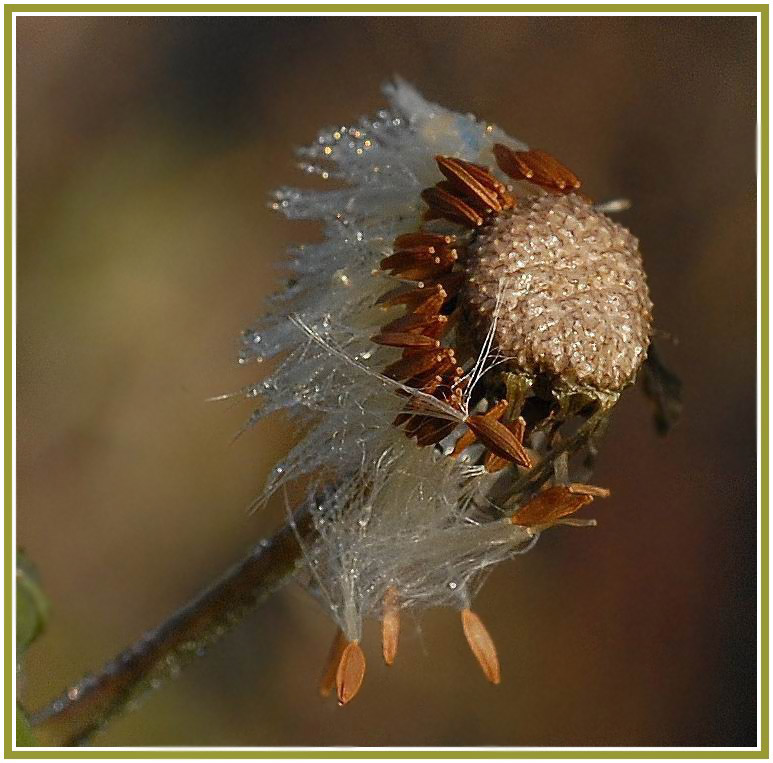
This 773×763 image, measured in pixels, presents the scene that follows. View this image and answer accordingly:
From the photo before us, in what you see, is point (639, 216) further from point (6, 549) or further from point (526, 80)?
point (6, 549)

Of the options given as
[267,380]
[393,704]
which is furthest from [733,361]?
[267,380]

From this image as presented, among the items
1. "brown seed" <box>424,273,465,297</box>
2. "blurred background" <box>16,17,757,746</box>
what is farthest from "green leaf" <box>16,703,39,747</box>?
"blurred background" <box>16,17,757,746</box>

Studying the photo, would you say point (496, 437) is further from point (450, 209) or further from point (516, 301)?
point (450, 209)

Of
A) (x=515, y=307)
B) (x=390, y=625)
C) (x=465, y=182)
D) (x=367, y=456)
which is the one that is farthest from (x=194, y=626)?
(x=465, y=182)

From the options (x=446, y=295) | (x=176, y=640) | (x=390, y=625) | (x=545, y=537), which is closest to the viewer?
(x=446, y=295)

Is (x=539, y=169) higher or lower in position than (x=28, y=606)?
higher

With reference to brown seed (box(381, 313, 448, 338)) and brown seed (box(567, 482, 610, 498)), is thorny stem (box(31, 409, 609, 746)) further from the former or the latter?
brown seed (box(381, 313, 448, 338))

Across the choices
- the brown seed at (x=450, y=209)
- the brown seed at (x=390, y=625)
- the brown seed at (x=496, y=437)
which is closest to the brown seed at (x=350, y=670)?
the brown seed at (x=390, y=625)
